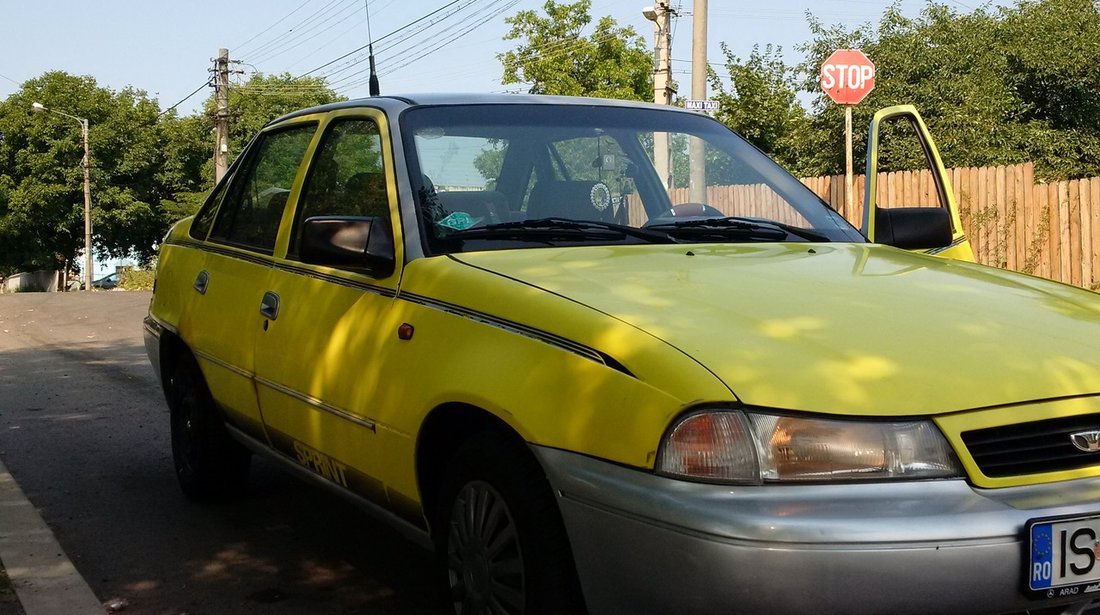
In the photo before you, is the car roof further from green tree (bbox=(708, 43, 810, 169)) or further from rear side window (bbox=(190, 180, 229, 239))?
green tree (bbox=(708, 43, 810, 169))

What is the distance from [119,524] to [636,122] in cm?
272

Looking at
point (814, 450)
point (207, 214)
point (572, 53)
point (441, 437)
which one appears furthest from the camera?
point (572, 53)

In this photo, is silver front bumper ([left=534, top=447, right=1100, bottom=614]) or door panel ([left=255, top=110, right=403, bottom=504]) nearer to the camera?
silver front bumper ([left=534, top=447, right=1100, bottom=614])

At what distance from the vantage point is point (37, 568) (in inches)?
177

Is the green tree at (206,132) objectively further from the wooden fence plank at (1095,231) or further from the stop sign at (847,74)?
the wooden fence plank at (1095,231)

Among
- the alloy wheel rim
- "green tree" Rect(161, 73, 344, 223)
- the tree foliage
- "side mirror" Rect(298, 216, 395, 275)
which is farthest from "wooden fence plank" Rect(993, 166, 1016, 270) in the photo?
the tree foliage

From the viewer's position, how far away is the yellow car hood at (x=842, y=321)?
2.56m

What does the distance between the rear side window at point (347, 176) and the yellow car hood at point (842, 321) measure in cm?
70

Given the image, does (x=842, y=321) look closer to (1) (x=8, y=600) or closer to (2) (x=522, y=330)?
(2) (x=522, y=330)

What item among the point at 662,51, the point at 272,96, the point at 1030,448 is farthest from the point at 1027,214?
the point at 272,96

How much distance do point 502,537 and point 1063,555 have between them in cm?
127

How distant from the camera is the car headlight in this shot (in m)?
2.50

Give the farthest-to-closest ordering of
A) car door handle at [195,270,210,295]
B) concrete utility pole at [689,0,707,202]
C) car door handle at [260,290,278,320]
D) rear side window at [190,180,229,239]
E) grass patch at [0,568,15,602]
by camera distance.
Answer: concrete utility pole at [689,0,707,202] < rear side window at [190,180,229,239] < car door handle at [195,270,210,295] < car door handle at [260,290,278,320] < grass patch at [0,568,15,602]

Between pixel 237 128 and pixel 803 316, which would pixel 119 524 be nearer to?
pixel 803 316
